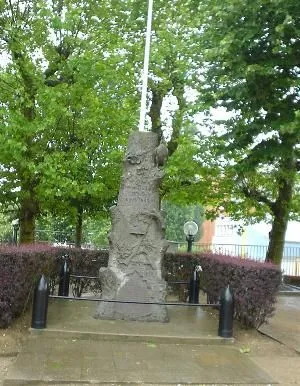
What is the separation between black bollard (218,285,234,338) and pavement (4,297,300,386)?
0.46ft

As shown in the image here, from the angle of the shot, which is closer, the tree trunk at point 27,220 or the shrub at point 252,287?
the shrub at point 252,287

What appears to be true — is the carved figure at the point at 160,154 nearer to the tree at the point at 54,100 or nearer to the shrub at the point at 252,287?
the shrub at the point at 252,287

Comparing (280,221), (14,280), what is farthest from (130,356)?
(280,221)

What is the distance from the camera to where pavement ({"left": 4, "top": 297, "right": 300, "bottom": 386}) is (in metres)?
5.89

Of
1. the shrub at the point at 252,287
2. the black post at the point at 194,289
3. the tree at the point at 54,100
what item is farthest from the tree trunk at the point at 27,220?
the shrub at the point at 252,287

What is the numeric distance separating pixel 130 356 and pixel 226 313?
74.9 inches

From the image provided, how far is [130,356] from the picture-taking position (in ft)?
22.3

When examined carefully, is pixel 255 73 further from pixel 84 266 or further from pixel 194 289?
pixel 84 266

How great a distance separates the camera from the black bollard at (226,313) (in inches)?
311

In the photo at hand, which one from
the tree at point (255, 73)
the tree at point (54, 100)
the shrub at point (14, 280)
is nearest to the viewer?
the shrub at point (14, 280)

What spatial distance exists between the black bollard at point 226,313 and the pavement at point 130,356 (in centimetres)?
14

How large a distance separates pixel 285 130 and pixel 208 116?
8.10 meters

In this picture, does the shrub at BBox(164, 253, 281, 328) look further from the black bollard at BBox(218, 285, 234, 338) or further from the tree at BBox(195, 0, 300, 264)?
the tree at BBox(195, 0, 300, 264)

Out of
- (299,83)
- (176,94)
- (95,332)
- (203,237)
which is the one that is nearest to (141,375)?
(95,332)
